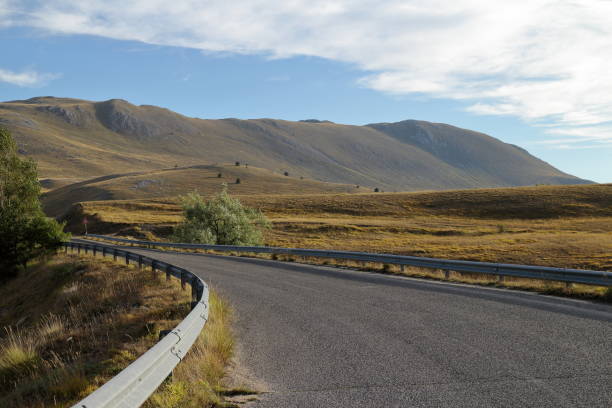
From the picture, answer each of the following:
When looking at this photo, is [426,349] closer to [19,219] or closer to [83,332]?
[83,332]

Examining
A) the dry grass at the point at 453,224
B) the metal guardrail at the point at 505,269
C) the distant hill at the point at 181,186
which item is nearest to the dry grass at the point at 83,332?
the metal guardrail at the point at 505,269

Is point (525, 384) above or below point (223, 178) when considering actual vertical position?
below

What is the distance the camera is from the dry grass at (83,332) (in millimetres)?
5414

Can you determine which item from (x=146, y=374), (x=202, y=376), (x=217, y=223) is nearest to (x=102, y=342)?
(x=202, y=376)

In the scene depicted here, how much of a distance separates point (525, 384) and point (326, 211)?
75031 millimetres

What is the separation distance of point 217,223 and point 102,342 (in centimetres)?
3304

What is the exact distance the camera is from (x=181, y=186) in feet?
407

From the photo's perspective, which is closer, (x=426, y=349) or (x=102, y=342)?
(x=426, y=349)

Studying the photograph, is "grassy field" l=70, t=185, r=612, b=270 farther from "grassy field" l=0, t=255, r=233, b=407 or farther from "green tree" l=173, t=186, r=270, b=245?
"grassy field" l=0, t=255, r=233, b=407

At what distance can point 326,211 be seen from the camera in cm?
8006

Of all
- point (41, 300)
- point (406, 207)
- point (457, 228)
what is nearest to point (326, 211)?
point (406, 207)

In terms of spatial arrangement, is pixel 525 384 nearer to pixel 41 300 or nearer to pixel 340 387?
pixel 340 387

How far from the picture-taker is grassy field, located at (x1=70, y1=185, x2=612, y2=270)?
3456cm

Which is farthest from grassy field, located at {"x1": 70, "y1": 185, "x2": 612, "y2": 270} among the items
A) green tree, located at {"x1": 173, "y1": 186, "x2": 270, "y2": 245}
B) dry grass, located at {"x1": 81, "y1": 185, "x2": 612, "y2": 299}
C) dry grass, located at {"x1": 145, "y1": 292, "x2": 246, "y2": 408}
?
dry grass, located at {"x1": 145, "y1": 292, "x2": 246, "y2": 408}
